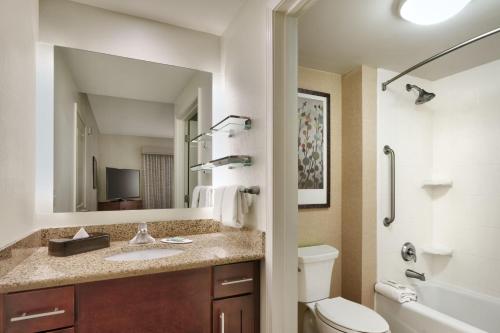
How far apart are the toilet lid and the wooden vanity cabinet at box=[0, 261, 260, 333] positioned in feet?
1.74

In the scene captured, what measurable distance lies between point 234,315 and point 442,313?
169cm

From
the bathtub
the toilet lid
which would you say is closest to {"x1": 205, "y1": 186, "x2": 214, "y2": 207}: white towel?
the toilet lid

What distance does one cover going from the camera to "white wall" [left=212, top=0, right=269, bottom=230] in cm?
148

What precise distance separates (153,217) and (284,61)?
4.25 ft

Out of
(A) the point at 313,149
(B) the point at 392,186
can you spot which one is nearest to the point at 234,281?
(A) the point at 313,149

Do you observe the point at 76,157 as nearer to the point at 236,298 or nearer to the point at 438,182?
the point at 236,298

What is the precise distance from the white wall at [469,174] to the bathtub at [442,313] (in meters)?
0.12

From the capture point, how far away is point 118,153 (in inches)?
72.3

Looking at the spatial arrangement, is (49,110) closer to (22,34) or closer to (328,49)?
(22,34)

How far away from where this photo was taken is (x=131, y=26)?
1.85 meters

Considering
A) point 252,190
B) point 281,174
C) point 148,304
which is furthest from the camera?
point 252,190

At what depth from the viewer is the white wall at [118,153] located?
5.90ft

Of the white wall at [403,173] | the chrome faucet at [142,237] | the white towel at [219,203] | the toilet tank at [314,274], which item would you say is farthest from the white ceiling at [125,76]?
the white wall at [403,173]

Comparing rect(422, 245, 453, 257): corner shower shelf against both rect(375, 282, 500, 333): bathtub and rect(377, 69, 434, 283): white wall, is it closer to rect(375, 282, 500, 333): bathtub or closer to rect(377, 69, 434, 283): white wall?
rect(377, 69, 434, 283): white wall
